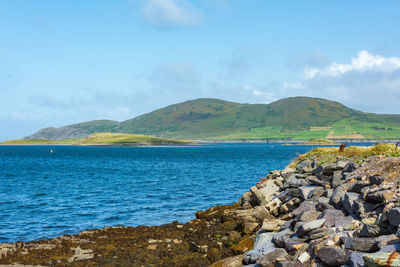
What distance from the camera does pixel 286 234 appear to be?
12.5 m

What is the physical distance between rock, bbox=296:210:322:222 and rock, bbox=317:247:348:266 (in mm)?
3501

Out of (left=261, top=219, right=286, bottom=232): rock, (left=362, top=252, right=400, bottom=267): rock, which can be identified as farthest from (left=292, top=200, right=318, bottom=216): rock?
(left=362, top=252, right=400, bottom=267): rock

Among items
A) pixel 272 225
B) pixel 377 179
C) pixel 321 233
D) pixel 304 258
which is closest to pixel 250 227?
pixel 272 225

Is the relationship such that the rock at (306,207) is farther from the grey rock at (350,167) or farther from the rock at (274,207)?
the grey rock at (350,167)

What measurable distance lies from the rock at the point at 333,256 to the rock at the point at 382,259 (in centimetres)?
108

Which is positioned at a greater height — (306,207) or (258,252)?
(306,207)

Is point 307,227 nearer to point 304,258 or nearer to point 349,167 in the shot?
point 304,258

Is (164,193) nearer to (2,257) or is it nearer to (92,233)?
(92,233)

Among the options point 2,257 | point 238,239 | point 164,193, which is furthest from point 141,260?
point 164,193

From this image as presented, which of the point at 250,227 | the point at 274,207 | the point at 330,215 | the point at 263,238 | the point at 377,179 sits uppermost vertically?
the point at 377,179

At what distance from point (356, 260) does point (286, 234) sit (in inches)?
146

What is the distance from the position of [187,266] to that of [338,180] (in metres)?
8.82

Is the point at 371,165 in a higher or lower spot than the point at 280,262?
higher

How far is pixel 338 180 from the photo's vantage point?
17969mm
